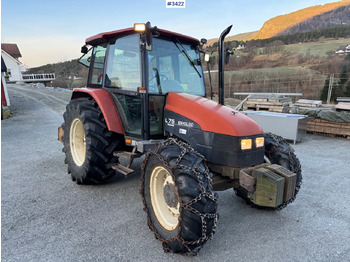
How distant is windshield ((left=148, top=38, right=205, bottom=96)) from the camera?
3062 millimetres

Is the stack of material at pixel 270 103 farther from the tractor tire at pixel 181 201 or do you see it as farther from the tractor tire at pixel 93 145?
the tractor tire at pixel 181 201

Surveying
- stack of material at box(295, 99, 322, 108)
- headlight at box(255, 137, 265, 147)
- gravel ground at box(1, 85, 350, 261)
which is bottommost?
gravel ground at box(1, 85, 350, 261)

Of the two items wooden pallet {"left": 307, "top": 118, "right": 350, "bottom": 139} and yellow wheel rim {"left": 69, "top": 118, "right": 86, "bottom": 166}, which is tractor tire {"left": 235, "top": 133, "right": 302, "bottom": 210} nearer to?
yellow wheel rim {"left": 69, "top": 118, "right": 86, "bottom": 166}

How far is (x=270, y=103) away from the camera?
8.64 metres

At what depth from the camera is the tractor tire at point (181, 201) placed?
2094 mm

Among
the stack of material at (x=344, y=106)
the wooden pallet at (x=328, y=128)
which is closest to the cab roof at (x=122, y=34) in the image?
the wooden pallet at (x=328, y=128)

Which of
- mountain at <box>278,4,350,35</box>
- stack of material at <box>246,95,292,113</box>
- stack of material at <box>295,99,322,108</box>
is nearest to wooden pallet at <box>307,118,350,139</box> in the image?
stack of material at <box>246,95,292,113</box>

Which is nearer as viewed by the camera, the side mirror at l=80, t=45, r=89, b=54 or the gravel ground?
the gravel ground

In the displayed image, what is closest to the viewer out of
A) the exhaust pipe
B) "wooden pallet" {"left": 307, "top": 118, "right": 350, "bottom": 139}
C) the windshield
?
the exhaust pipe

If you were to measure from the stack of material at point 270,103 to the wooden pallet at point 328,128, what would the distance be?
0.95m

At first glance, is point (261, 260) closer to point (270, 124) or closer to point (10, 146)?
point (270, 124)

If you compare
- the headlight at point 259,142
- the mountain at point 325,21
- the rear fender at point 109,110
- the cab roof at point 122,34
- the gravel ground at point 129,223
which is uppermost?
the mountain at point 325,21

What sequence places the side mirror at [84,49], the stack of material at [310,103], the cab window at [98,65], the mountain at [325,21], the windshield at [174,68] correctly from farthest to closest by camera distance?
the mountain at [325,21] → the stack of material at [310,103] → the side mirror at [84,49] → the cab window at [98,65] → the windshield at [174,68]

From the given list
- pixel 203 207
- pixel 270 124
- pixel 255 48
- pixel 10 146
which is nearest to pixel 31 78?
pixel 255 48
